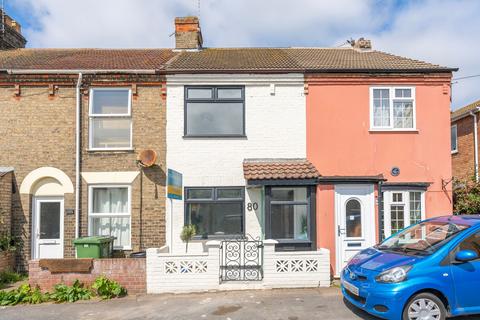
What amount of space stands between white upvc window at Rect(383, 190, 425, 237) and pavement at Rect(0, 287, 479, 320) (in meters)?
3.31

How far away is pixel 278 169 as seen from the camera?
34.1ft

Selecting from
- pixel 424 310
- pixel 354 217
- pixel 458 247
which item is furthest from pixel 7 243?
pixel 458 247

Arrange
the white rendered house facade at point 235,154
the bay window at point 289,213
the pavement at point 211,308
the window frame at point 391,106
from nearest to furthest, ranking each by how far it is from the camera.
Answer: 1. the pavement at point 211,308
2. the bay window at point 289,213
3. the white rendered house facade at point 235,154
4. the window frame at point 391,106

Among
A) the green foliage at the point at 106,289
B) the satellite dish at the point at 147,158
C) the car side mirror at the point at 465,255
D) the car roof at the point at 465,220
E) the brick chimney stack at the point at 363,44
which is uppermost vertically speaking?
the brick chimney stack at the point at 363,44

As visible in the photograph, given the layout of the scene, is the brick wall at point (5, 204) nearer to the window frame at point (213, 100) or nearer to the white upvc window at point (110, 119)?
the white upvc window at point (110, 119)

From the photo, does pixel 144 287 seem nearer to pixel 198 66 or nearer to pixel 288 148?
pixel 288 148

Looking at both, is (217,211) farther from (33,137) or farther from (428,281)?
(428,281)

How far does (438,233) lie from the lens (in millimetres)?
6887

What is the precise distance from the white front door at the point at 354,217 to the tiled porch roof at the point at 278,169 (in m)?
0.90

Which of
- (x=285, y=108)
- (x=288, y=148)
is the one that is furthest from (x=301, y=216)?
(x=285, y=108)

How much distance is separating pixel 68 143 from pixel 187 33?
5.74m

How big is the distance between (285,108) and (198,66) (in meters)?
2.71

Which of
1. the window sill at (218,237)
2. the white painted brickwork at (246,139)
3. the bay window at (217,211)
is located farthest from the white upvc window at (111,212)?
the window sill at (218,237)

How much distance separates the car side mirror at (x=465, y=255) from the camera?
605 centimetres
